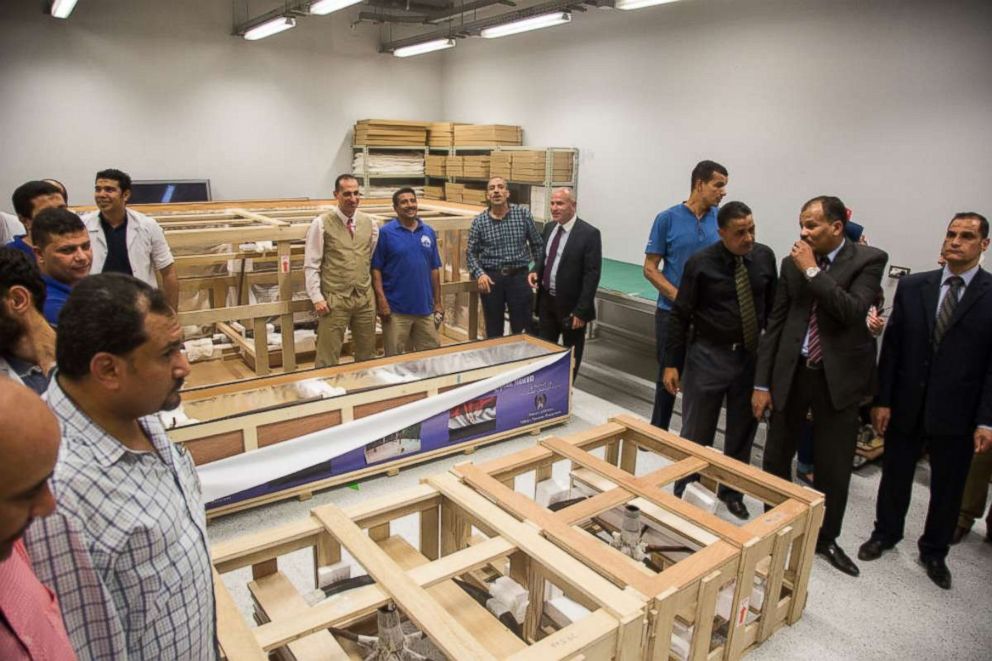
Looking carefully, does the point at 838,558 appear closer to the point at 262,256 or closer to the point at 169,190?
the point at 262,256

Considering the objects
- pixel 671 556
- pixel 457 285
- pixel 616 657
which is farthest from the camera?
pixel 457 285

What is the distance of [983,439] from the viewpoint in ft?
8.73

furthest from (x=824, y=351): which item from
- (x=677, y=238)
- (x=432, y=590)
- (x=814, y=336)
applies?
(x=432, y=590)

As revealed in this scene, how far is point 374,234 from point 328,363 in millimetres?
994

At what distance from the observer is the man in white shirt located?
351cm

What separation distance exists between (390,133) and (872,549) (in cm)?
760

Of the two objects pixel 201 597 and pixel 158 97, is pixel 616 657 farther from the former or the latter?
pixel 158 97

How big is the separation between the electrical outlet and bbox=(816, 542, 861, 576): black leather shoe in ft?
7.91

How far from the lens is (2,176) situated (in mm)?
6852

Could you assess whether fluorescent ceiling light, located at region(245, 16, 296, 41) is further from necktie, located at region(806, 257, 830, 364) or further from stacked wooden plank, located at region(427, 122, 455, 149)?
necktie, located at region(806, 257, 830, 364)

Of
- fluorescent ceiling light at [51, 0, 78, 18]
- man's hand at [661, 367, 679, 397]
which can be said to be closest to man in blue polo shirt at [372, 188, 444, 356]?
man's hand at [661, 367, 679, 397]

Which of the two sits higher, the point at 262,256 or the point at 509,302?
the point at 262,256

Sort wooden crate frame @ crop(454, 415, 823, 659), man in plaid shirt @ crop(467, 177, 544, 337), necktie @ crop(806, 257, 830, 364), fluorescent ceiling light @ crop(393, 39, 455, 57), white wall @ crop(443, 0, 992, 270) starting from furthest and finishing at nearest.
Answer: fluorescent ceiling light @ crop(393, 39, 455, 57) < man in plaid shirt @ crop(467, 177, 544, 337) < white wall @ crop(443, 0, 992, 270) < necktie @ crop(806, 257, 830, 364) < wooden crate frame @ crop(454, 415, 823, 659)

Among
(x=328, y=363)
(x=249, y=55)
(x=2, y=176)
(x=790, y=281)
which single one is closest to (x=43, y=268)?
(x=328, y=363)
